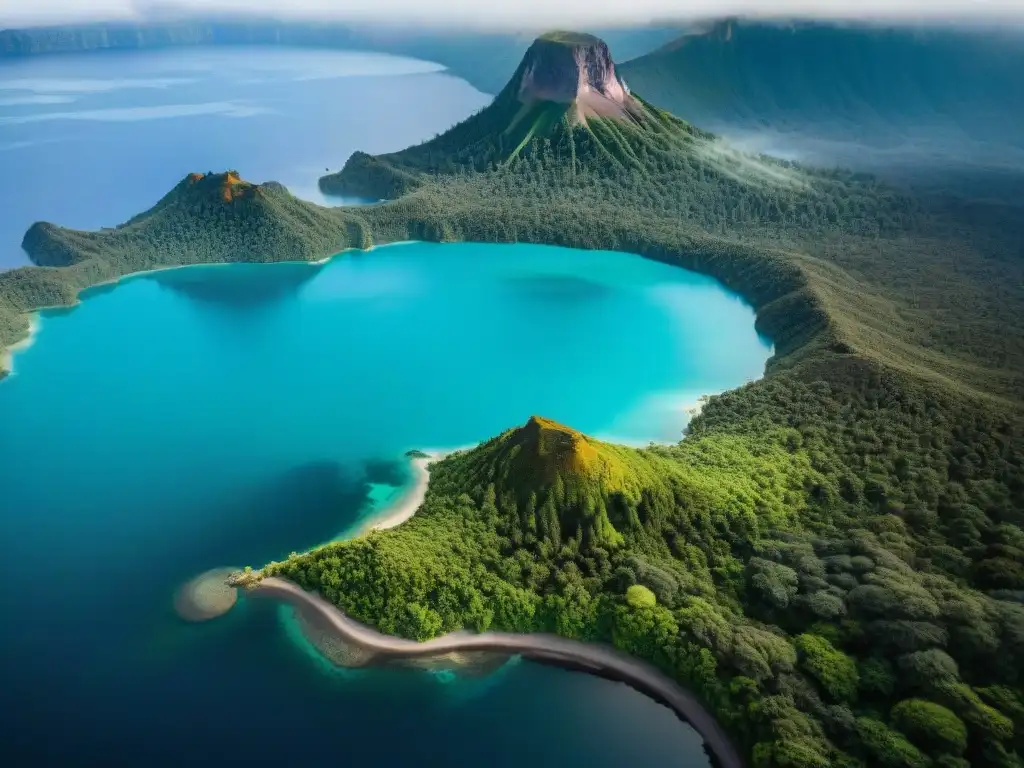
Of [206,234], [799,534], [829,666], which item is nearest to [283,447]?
[799,534]

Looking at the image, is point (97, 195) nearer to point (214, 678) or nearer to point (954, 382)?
point (214, 678)

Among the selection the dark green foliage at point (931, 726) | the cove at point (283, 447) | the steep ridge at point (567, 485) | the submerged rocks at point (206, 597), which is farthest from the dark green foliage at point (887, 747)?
the submerged rocks at point (206, 597)

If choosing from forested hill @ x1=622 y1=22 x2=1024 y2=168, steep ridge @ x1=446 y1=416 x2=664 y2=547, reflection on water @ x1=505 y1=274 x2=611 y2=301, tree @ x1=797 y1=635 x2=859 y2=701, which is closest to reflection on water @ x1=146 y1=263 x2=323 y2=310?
reflection on water @ x1=505 y1=274 x2=611 y2=301

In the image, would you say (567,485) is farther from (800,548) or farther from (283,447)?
(283,447)

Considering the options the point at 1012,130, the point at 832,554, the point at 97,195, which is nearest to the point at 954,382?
the point at 832,554

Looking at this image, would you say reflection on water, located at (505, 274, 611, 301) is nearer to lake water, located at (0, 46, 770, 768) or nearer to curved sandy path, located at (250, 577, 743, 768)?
lake water, located at (0, 46, 770, 768)

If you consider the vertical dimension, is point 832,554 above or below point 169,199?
below

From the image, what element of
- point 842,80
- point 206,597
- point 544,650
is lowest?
point 544,650
